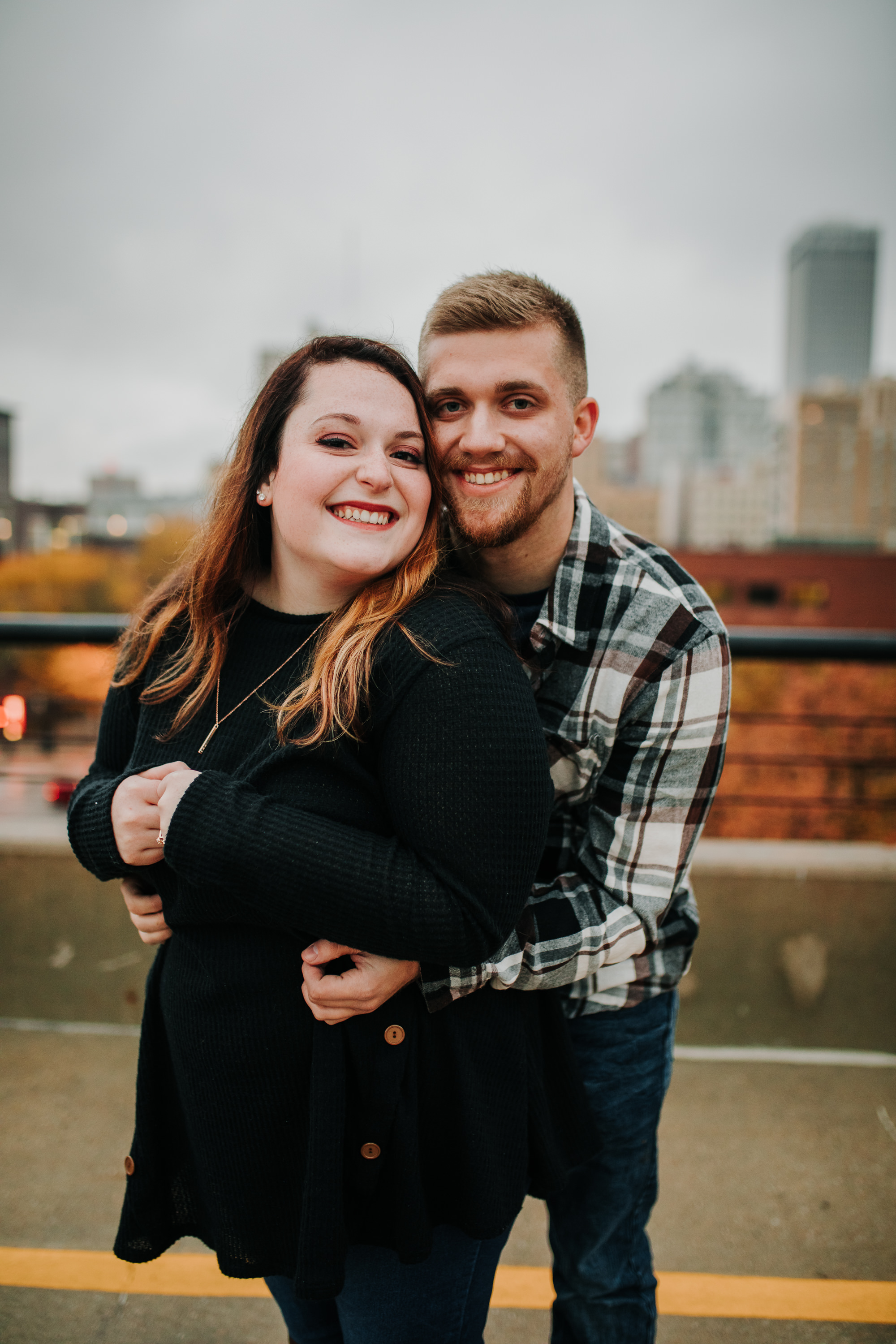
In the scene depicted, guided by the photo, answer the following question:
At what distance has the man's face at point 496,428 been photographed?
5.92 feet

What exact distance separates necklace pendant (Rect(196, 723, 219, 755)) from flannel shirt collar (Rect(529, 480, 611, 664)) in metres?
0.68

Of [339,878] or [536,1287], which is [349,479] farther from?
[536,1287]

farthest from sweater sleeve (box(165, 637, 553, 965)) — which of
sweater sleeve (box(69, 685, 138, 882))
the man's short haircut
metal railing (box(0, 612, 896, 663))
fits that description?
metal railing (box(0, 612, 896, 663))

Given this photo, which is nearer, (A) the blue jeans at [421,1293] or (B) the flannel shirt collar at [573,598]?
(A) the blue jeans at [421,1293]

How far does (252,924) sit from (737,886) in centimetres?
221

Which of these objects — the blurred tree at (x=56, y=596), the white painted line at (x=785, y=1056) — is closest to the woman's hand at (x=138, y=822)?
the white painted line at (x=785, y=1056)

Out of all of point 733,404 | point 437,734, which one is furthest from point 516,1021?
point 733,404

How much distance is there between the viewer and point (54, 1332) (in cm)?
Result: 206

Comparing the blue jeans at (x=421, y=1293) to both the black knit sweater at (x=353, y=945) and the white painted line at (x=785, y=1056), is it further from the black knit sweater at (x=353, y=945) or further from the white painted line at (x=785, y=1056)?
the white painted line at (x=785, y=1056)

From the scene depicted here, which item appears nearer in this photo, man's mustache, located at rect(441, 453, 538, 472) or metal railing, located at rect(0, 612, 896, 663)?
man's mustache, located at rect(441, 453, 538, 472)

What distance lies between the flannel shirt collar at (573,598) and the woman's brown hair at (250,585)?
0.86 feet

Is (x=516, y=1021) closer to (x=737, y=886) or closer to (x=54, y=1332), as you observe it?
(x=54, y=1332)

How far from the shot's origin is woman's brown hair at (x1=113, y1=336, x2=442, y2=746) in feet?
4.57

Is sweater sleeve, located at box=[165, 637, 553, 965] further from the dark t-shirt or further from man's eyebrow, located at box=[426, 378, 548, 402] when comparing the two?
man's eyebrow, located at box=[426, 378, 548, 402]
